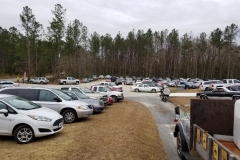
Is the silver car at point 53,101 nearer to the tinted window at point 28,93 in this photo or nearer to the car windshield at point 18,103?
the tinted window at point 28,93

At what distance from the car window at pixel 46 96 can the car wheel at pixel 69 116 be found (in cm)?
91

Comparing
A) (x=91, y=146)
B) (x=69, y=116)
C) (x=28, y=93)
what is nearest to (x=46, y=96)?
(x=28, y=93)

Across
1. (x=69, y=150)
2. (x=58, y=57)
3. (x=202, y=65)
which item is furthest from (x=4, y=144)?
(x=202, y=65)

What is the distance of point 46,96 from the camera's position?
36.9 ft

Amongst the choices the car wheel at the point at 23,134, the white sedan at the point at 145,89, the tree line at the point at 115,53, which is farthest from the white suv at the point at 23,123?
the tree line at the point at 115,53

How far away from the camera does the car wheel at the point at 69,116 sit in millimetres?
11133

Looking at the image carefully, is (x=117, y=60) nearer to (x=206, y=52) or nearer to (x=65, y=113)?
(x=206, y=52)

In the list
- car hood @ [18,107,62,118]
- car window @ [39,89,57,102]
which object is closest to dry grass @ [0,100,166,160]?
car hood @ [18,107,62,118]

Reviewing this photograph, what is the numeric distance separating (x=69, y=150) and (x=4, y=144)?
2.31m

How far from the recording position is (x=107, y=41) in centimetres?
10388

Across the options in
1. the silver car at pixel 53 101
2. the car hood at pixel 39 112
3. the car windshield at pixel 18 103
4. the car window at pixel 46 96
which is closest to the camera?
the car hood at pixel 39 112

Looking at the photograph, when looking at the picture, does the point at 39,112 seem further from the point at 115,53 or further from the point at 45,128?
the point at 115,53

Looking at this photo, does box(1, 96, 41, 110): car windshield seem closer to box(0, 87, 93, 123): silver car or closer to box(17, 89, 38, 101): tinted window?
box(0, 87, 93, 123): silver car

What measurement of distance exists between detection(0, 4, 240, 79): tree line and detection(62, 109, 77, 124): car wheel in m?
50.8
